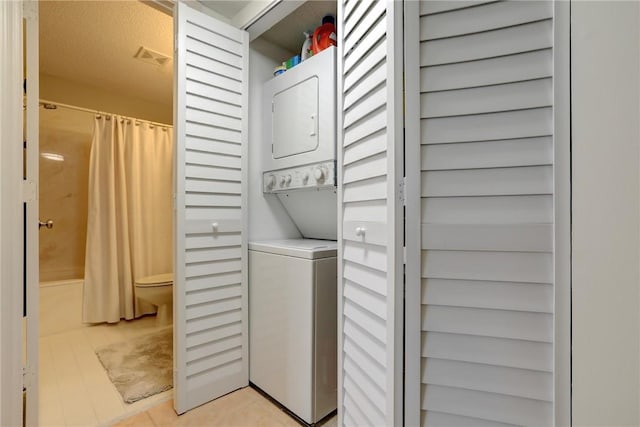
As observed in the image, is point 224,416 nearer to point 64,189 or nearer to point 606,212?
point 606,212

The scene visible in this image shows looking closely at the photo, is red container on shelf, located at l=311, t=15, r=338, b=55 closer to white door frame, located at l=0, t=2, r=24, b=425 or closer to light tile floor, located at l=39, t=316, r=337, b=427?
white door frame, located at l=0, t=2, r=24, b=425

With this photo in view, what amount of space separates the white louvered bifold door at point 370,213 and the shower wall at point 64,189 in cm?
310

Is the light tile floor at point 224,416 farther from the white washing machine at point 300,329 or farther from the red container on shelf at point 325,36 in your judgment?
the red container on shelf at point 325,36

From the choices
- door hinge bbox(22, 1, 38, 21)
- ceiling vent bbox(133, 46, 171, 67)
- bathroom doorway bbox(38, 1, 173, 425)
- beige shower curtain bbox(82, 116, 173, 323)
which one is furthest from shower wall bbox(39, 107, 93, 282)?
door hinge bbox(22, 1, 38, 21)

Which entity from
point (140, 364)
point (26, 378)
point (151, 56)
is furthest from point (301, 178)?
point (151, 56)

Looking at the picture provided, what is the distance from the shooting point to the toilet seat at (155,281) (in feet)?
8.68

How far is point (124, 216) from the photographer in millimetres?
2879

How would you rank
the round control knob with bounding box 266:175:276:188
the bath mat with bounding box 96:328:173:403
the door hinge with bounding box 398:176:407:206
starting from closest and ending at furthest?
the door hinge with bounding box 398:176:407:206
the bath mat with bounding box 96:328:173:403
the round control knob with bounding box 266:175:276:188

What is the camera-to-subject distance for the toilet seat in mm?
2646

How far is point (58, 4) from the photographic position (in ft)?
6.30

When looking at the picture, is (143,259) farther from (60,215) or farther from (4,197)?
(4,197)

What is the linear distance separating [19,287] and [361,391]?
144 centimetres

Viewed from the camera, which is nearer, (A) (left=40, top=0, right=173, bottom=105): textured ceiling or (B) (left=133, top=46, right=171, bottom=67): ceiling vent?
(A) (left=40, top=0, right=173, bottom=105): textured ceiling

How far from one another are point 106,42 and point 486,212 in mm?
2956
